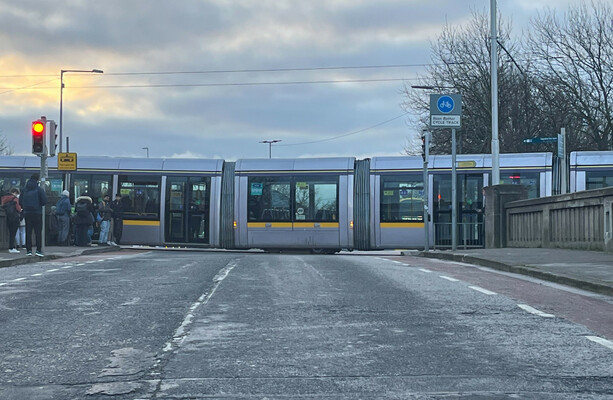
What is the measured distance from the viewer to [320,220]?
97.7ft

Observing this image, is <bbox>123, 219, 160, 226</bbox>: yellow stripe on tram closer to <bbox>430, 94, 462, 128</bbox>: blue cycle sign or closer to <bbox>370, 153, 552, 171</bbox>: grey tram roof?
<bbox>370, 153, 552, 171</bbox>: grey tram roof

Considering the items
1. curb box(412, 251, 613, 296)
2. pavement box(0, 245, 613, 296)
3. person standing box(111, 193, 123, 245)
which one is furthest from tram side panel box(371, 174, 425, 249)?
person standing box(111, 193, 123, 245)

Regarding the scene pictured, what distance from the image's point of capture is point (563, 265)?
1505 cm

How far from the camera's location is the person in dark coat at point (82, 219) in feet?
85.8

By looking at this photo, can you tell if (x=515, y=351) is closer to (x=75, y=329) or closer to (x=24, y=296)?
(x=75, y=329)

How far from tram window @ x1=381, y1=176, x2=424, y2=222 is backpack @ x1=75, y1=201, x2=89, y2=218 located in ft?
33.5

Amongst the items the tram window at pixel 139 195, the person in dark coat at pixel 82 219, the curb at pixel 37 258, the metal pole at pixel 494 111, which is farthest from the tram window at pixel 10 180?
the metal pole at pixel 494 111

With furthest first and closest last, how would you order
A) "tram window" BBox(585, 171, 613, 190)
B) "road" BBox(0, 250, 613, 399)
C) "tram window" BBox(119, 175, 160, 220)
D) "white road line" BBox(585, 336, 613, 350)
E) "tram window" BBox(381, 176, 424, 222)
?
"tram window" BBox(119, 175, 160, 220)
"tram window" BBox(381, 176, 424, 222)
"tram window" BBox(585, 171, 613, 190)
"white road line" BBox(585, 336, 613, 350)
"road" BBox(0, 250, 613, 399)

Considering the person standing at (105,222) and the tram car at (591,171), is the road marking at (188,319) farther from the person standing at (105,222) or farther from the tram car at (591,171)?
the tram car at (591,171)

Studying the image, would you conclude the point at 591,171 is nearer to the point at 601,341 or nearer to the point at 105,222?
the point at 105,222

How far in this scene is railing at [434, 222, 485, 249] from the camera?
29.1 meters

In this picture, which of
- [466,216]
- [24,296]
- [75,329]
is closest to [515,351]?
[75,329]

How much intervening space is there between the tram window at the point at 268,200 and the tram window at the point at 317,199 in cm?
46

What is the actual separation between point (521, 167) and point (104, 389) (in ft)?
83.1
